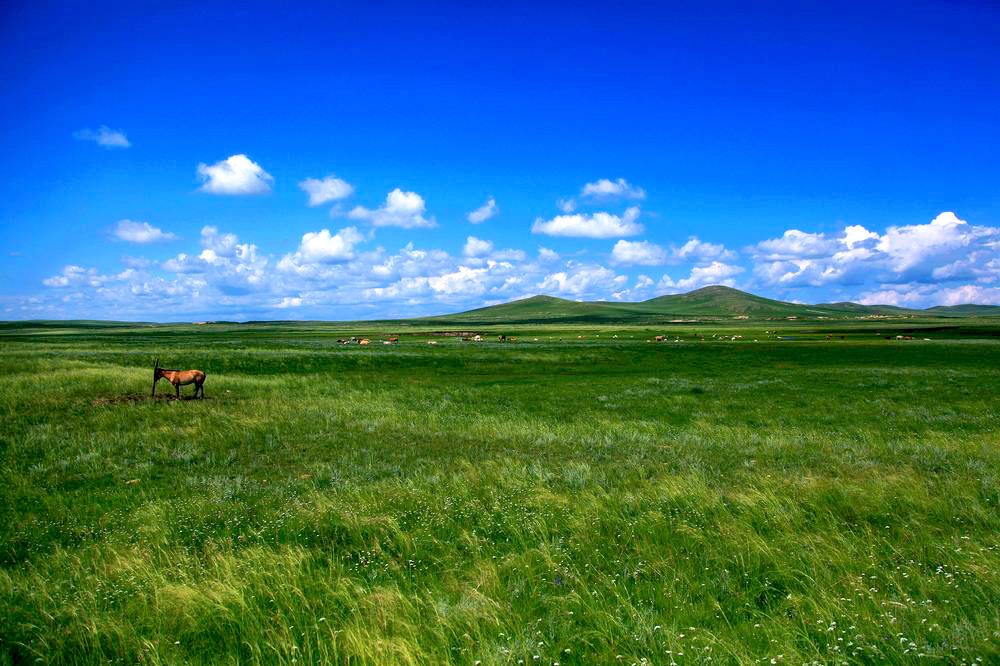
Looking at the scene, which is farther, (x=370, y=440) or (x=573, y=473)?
(x=370, y=440)

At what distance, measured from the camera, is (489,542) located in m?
9.00

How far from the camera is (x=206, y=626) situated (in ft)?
21.1

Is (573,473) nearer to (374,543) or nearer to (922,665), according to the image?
(374,543)

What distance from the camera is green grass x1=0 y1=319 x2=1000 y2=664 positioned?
596cm

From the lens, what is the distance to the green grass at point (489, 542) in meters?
5.96

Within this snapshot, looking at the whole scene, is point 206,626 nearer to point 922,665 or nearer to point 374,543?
point 374,543

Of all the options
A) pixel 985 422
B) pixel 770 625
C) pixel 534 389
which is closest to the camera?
pixel 770 625

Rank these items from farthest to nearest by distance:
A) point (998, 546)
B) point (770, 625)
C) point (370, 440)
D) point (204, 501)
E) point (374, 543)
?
point (370, 440)
point (204, 501)
point (374, 543)
point (998, 546)
point (770, 625)

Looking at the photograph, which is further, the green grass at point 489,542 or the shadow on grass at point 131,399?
the shadow on grass at point 131,399

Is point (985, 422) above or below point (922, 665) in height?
below

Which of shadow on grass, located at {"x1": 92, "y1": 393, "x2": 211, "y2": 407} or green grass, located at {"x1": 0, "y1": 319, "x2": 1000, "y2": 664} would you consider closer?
green grass, located at {"x1": 0, "y1": 319, "x2": 1000, "y2": 664}

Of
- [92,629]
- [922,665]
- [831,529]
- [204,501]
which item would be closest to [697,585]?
[922,665]

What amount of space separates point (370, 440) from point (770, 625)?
15.9 meters

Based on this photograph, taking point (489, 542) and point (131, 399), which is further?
point (131, 399)
